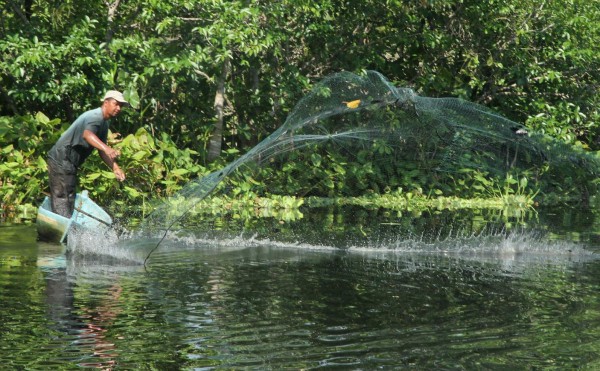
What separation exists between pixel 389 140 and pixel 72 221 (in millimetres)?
4896

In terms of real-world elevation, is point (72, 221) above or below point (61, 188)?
below

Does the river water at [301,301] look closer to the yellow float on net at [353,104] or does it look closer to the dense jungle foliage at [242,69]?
the yellow float on net at [353,104]

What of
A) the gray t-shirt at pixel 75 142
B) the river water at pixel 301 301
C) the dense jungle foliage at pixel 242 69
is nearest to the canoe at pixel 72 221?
the river water at pixel 301 301

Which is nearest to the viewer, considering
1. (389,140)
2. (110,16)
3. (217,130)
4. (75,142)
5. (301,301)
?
(301,301)

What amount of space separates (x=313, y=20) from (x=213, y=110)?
2554 mm

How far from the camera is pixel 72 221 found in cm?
1091

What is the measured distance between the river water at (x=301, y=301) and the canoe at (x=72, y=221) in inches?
8.0

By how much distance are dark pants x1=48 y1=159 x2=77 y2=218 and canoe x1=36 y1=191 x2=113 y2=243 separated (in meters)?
0.09

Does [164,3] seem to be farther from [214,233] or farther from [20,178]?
[214,233]

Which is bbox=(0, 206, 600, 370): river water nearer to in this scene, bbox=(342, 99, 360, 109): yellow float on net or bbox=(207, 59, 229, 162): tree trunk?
bbox=(342, 99, 360, 109): yellow float on net

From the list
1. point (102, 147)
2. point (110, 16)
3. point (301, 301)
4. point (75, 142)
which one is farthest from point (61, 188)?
point (110, 16)

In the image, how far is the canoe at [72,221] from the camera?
11008 millimetres

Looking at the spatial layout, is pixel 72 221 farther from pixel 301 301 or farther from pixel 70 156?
pixel 301 301

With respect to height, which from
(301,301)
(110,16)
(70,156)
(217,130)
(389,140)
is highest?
(110,16)
